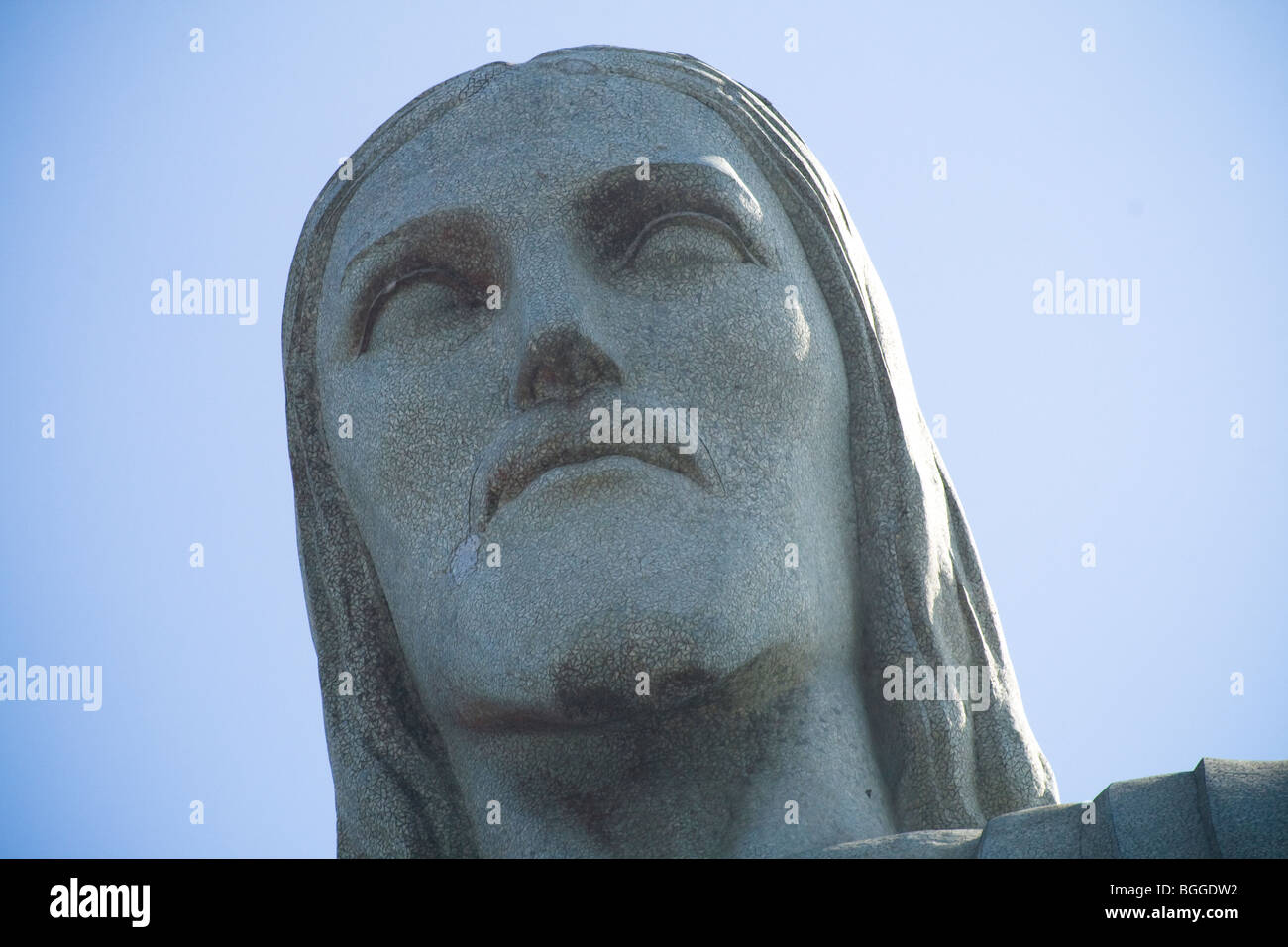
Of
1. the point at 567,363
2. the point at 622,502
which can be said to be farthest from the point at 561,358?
the point at 622,502

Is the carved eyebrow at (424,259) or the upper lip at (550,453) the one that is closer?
the upper lip at (550,453)

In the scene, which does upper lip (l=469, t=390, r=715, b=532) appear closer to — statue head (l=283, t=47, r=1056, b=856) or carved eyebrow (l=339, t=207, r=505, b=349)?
statue head (l=283, t=47, r=1056, b=856)

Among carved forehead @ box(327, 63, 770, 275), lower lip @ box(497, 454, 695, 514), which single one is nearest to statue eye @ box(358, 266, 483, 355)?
carved forehead @ box(327, 63, 770, 275)

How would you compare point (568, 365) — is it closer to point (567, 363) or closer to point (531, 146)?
point (567, 363)

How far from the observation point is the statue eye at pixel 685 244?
8.32 m

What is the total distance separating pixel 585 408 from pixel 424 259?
116 cm

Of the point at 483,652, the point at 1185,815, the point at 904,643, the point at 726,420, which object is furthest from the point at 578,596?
the point at 1185,815

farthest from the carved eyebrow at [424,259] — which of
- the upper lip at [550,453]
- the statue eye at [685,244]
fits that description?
the upper lip at [550,453]

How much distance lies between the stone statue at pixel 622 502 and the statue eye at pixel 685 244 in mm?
14

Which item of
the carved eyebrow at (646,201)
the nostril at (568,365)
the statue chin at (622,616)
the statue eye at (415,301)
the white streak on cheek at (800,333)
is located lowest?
the statue chin at (622,616)

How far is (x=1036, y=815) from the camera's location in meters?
6.76

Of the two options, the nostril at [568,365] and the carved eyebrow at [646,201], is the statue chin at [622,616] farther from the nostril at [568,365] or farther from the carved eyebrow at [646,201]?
the carved eyebrow at [646,201]

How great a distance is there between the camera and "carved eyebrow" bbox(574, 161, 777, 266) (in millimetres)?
8352

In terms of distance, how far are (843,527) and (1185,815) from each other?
7.42ft
